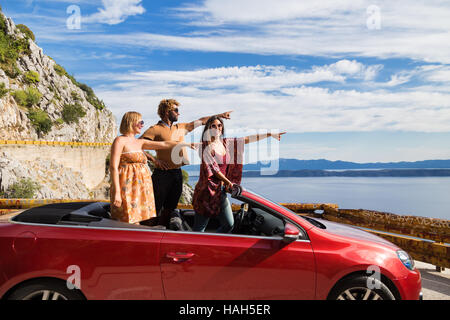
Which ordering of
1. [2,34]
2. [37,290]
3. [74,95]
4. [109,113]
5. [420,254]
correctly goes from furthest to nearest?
1. [109,113]
2. [74,95]
3. [2,34]
4. [420,254]
5. [37,290]

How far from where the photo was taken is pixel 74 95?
241ft

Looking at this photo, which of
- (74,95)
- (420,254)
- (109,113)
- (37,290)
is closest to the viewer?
(37,290)

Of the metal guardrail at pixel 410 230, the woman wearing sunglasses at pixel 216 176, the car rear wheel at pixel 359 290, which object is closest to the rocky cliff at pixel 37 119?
the metal guardrail at pixel 410 230

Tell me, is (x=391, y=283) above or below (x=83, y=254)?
below

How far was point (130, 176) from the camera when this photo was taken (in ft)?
12.1

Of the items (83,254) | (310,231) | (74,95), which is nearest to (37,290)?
(83,254)

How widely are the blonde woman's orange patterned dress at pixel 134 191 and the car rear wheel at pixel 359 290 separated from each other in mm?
2032

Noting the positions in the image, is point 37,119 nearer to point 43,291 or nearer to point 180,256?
point 43,291

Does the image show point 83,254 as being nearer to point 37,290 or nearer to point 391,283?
point 37,290

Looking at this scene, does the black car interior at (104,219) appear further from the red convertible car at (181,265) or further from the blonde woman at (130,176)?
the blonde woman at (130,176)

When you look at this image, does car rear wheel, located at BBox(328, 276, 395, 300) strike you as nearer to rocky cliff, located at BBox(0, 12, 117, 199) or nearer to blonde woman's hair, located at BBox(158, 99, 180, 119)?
blonde woman's hair, located at BBox(158, 99, 180, 119)

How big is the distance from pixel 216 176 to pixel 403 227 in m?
4.64

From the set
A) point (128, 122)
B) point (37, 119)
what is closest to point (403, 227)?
point (128, 122)

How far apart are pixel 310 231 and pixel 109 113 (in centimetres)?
9706
